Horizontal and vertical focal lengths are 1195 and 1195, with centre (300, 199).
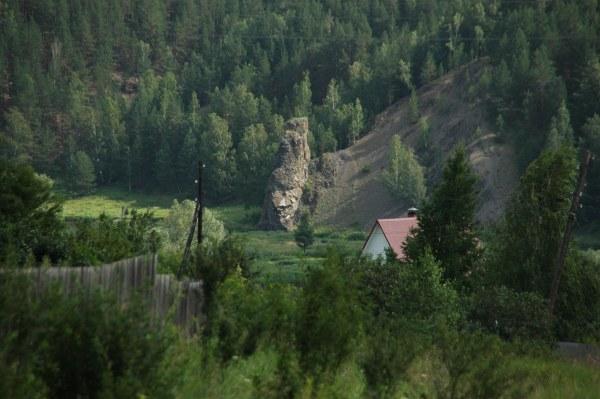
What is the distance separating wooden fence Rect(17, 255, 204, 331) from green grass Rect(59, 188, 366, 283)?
208ft

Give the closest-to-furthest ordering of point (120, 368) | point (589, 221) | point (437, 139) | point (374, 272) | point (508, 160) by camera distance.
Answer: point (120, 368) < point (374, 272) < point (589, 221) < point (508, 160) < point (437, 139)

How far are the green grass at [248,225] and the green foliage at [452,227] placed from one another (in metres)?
26.7

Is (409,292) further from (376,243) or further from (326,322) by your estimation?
(376,243)

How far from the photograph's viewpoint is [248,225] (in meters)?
128

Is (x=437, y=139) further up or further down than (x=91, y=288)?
further up

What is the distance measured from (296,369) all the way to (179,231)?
73.3 metres

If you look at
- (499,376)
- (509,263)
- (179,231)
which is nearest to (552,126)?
(179,231)

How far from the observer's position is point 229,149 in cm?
15138

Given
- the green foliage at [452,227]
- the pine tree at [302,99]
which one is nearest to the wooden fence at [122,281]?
the green foliage at [452,227]

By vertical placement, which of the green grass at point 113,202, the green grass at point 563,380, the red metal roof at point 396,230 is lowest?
the green grass at point 563,380

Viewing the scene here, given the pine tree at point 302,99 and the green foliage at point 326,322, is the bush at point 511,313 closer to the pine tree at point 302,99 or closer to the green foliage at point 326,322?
the green foliage at point 326,322

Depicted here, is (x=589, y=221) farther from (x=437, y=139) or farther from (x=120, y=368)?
(x=120, y=368)

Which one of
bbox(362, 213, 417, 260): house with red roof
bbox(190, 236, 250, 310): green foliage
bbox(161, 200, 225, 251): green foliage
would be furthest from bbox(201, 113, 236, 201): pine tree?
bbox(190, 236, 250, 310): green foliage

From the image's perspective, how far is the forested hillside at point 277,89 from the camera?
122750 millimetres
